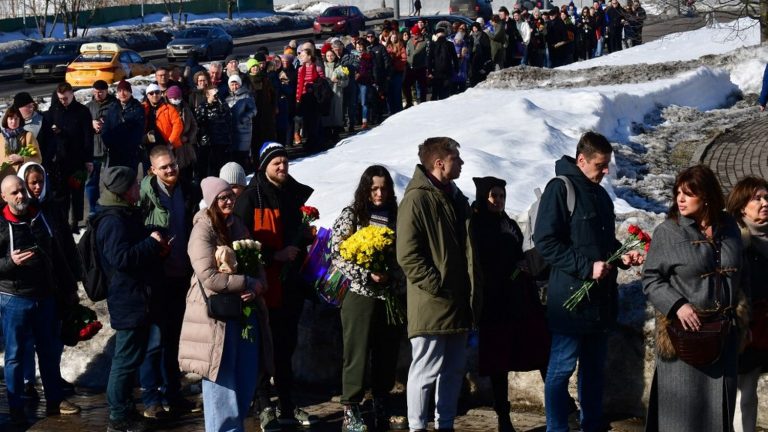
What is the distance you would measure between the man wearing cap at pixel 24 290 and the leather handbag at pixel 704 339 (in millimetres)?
4261

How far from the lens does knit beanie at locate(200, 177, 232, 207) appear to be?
7.57m

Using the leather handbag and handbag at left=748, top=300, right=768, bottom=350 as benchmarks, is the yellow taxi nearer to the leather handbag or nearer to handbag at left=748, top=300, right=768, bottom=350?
handbag at left=748, top=300, right=768, bottom=350

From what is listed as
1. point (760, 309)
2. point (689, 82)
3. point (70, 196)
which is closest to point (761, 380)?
point (760, 309)

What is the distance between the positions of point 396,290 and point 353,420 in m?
0.87

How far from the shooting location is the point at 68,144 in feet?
43.7

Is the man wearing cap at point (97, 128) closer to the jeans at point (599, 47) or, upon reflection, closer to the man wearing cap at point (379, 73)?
the man wearing cap at point (379, 73)

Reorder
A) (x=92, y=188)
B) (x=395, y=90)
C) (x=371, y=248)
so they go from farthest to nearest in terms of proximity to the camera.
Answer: (x=395, y=90), (x=92, y=188), (x=371, y=248)

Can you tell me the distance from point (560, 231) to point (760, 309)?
1199 millimetres

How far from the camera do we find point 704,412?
677cm

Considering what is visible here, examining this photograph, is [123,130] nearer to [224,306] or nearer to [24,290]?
[24,290]

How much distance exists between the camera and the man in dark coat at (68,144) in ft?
43.3

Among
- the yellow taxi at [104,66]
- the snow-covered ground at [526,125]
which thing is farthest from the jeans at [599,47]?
the yellow taxi at [104,66]

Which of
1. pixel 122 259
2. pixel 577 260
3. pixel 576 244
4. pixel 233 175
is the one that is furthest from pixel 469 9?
pixel 577 260

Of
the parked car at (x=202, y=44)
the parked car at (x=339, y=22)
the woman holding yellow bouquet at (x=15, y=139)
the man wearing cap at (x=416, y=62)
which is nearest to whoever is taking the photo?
the woman holding yellow bouquet at (x=15, y=139)
